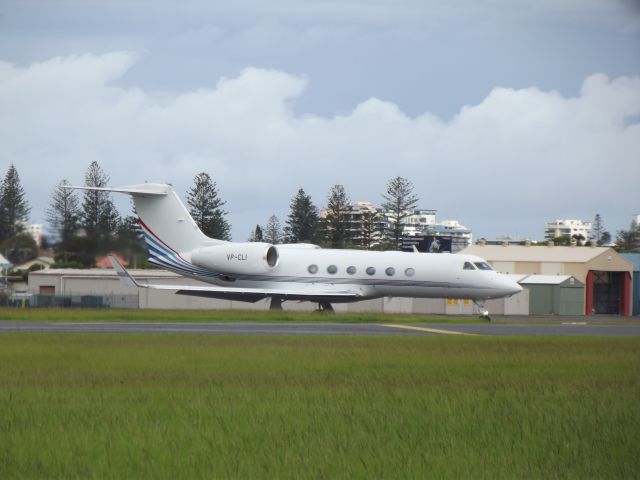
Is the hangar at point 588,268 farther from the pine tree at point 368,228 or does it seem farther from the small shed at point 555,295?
the pine tree at point 368,228

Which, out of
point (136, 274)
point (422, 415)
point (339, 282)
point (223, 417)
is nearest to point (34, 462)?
point (223, 417)

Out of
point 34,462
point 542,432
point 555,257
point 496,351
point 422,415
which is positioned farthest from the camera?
point 555,257

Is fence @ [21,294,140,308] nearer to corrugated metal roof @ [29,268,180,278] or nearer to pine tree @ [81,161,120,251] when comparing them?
corrugated metal roof @ [29,268,180,278]

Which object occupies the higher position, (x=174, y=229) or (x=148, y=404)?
(x=174, y=229)

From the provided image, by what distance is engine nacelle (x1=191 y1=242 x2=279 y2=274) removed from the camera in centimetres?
5025

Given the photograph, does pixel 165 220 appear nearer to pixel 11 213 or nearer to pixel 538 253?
pixel 11 213

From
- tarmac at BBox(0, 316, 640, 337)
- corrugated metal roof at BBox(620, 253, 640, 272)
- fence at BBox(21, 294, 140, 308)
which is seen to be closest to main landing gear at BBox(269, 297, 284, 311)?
tarmac at BBox(0, 316, 640, 337)

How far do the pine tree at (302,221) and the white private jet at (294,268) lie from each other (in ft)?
209

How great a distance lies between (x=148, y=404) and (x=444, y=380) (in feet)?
19.7

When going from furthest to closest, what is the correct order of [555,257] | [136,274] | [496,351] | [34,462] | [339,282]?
[555,257] < [136,274] < [339,282] < [496,351] < [34,462]

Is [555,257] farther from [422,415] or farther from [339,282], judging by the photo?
[422,415]

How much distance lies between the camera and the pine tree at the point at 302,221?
11788 cm

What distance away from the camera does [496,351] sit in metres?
25.6

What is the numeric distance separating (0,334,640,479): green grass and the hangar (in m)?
58.2
